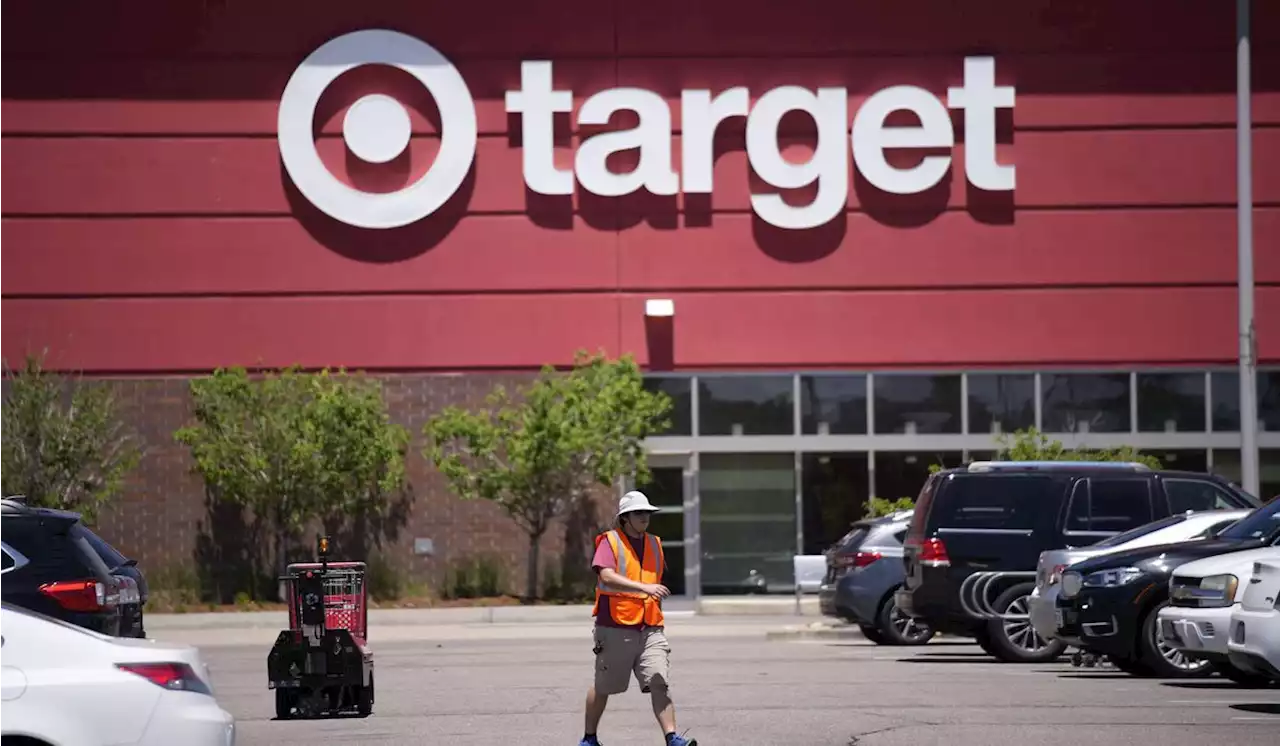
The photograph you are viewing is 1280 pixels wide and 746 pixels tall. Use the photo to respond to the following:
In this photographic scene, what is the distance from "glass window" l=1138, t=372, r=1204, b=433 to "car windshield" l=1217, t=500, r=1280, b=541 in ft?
63.4

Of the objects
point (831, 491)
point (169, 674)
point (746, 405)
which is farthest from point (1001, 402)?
point (169, 674)

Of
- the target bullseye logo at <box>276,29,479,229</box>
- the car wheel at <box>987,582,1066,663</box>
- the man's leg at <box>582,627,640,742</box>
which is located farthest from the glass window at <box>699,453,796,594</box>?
the man's leg at <box>582,627,640,742</box>

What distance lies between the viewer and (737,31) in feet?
124

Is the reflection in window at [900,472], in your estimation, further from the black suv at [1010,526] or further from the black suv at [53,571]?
the black suv at [53,571]

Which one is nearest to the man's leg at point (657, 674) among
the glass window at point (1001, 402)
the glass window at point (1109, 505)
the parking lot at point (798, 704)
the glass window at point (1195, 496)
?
the parking lot at point (798, 704)

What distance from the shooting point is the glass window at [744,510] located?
37906 millimetres

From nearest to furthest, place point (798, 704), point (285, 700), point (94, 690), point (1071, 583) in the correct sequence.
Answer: point (94, 690), point (285, 700), point (798, 704), point (1071, 583)

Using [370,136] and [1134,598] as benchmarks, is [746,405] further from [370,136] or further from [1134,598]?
[1134,598]

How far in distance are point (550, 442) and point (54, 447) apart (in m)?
8.43

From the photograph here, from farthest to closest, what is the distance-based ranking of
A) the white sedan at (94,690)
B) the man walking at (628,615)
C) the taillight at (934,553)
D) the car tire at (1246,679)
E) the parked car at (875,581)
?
Answer: the parked car at (875,581) → the taillight at (934,553) → the car tire at (1246,679) → the man walking at (628,615) → the white sedan at (94,690)

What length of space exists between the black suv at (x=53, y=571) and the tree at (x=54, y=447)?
68.4 feet

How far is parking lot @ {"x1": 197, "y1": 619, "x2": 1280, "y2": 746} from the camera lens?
14383 millimetres

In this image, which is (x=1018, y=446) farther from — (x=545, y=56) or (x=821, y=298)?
(x=545, y=56)

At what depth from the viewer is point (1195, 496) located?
72.8 ft
